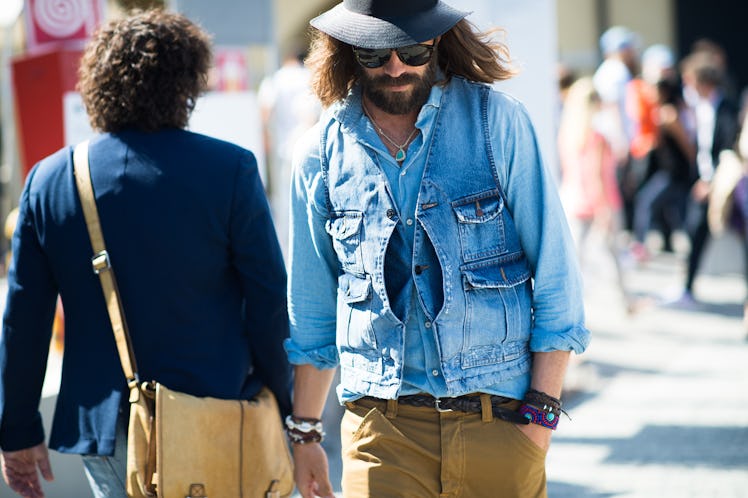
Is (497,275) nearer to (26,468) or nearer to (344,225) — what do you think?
(344,225)

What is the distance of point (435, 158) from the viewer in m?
2.92

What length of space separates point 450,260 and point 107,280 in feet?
3.01

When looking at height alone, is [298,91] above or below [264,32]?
below

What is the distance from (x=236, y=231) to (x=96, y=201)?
14.8 inches

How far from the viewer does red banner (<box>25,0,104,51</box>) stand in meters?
5.77

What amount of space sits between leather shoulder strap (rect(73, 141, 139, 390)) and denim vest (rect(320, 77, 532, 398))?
58cm

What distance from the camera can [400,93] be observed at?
296 centimetres

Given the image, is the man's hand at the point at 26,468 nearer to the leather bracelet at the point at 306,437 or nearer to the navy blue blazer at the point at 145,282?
the navy blue blazer at the point at 145,282

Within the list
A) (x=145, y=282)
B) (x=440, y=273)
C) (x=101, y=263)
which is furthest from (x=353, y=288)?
(x=101, y=263)

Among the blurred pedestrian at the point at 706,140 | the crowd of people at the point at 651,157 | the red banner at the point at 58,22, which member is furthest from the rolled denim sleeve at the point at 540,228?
the blurred pedestrian at the point at 706,140

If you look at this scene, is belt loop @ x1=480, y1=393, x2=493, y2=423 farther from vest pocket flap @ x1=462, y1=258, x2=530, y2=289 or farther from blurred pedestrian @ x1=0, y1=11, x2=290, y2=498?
blurred pedestrian @ x1=0, y1=11, x2=290, y2=498

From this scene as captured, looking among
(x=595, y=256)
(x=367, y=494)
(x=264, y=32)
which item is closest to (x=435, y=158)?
(x=367, y=494)

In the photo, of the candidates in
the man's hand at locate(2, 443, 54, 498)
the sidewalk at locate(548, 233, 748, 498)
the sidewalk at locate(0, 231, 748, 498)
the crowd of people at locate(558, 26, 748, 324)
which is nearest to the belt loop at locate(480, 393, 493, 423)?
the man's hand at locate(2, 443, 54, 498)

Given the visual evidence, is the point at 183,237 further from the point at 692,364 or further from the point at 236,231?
the point at 692,364
